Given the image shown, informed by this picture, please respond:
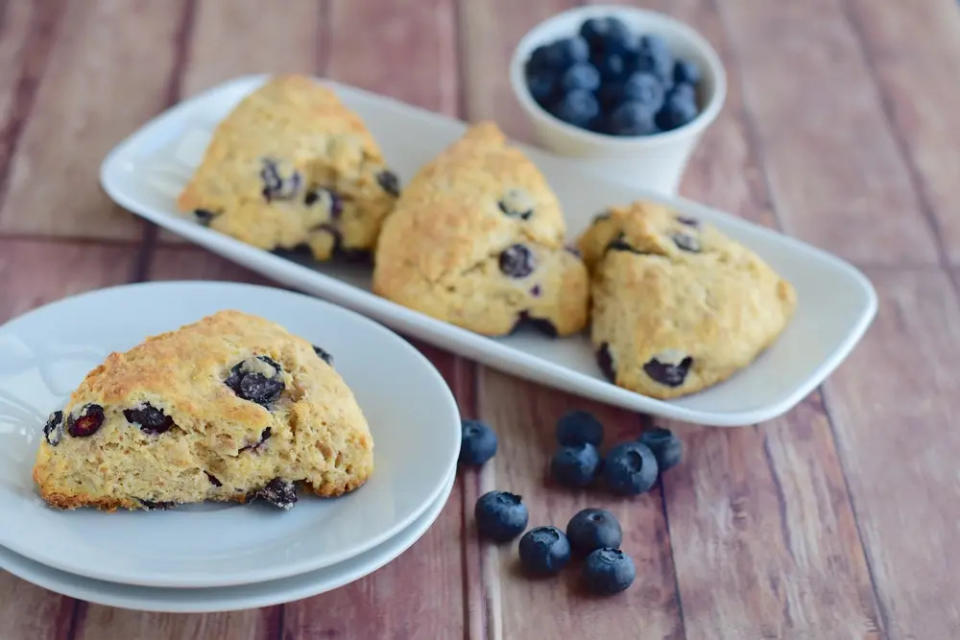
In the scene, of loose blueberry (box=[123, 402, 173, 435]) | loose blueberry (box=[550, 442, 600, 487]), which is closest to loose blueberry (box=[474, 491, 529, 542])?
loose blueberry (box=[550, 442, 600, 487])

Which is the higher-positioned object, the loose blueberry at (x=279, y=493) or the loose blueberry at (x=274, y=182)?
the loose blueberry at (x=274, y=182)

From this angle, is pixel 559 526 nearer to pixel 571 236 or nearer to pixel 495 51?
pixel 571 236

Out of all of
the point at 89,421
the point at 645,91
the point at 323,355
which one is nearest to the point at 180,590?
the point at 89,421

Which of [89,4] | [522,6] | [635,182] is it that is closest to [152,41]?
[89,4]

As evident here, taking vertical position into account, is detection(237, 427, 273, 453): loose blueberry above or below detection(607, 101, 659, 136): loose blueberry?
above

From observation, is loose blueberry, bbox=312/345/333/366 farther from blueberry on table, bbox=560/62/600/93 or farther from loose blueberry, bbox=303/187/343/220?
blueberry on table, bbox=560/62/600/93

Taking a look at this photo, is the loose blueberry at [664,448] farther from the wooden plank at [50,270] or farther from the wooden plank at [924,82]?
the wooden plank at [50,270]

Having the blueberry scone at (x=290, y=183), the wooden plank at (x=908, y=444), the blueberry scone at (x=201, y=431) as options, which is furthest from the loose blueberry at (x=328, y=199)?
the wooden plank at (x=908, y=444)
